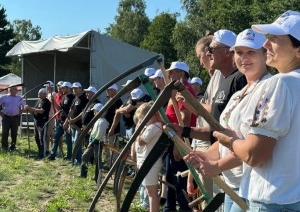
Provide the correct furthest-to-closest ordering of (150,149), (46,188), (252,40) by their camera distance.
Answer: (46,188), (150,149), (252,40)

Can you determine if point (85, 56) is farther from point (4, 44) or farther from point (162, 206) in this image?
point (4, 44)

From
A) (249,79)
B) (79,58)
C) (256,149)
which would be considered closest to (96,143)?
(249,79)

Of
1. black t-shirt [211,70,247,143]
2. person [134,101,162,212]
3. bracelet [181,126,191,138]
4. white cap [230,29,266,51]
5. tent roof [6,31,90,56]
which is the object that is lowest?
person [134,101,162,212]

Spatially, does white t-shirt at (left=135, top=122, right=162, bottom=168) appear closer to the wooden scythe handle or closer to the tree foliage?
the wooden scythe handle

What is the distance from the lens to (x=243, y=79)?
3756mm

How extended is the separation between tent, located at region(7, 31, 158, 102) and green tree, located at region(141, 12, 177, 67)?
27.2 meters

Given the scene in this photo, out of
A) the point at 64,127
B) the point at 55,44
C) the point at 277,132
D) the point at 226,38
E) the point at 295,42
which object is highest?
the point at 55,44

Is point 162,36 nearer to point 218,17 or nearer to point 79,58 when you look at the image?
point 218,17

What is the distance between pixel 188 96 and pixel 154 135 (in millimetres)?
3089

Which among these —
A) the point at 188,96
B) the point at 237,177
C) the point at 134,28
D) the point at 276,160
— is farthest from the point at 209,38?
the point at 134,28

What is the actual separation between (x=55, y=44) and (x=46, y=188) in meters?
7.76

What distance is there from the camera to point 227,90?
12.6 ft

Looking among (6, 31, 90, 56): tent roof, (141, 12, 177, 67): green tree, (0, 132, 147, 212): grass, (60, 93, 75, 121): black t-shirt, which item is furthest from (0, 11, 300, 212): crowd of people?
(141, 12, 177, 67): green tree

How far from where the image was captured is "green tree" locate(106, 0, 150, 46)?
196 feet
